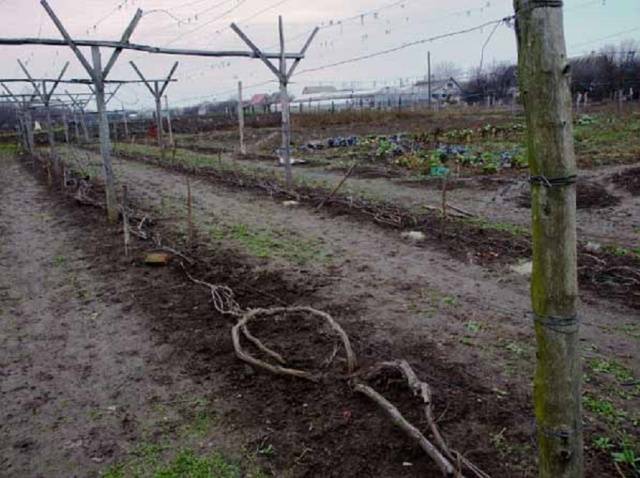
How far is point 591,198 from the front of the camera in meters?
10.5

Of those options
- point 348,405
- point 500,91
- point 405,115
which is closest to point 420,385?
point 348,405

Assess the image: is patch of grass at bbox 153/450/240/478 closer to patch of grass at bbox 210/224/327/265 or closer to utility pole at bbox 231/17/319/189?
patch of grass at bbox 210/224/327/265

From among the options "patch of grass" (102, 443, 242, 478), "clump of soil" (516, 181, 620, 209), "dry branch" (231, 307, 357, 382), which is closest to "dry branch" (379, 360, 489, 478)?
"dry branch" (231, 307, 357, 382)

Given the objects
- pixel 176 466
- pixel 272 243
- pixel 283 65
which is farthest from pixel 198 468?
pixel 283 65

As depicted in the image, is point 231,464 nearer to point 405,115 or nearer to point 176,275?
point 176,275

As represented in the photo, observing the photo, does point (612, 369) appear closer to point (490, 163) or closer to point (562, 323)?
point (562, 323)

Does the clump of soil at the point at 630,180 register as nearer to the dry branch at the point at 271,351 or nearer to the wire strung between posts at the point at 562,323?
the dry branch at the point at 271,351

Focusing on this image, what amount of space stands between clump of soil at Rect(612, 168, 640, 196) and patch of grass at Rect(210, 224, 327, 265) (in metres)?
6.78

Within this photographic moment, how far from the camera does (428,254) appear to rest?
7551 millimetres

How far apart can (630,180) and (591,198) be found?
1540mm

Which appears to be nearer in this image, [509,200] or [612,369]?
[612,369]

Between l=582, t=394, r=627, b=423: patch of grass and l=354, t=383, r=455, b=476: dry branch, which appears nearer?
l=354, t=383, r=455, b=476: dry branch

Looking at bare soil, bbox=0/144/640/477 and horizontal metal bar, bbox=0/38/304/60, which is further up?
horizontal metal bar, bbox=0/38/304/60

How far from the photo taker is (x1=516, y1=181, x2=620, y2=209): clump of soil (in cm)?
1014
